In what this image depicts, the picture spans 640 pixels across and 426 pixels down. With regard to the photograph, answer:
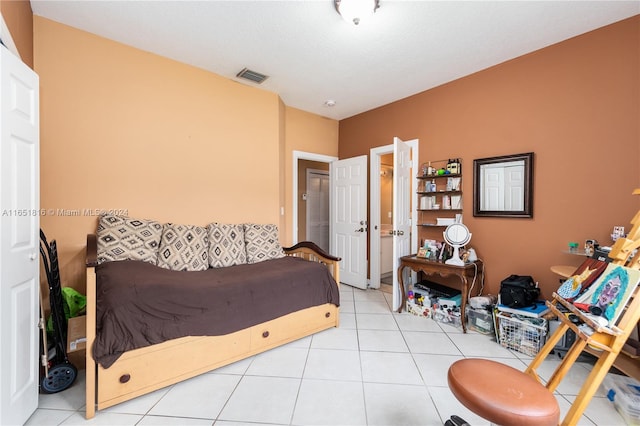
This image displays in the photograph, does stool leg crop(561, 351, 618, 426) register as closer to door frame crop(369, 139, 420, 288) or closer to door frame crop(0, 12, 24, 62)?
door frame crop(369, 139, 420, 288)

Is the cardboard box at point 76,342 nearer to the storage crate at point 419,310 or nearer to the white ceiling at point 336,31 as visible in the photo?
the white ceiling at point 336,31

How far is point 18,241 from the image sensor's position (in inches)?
56.3

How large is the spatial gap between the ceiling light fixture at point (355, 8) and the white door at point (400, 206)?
1.32 m

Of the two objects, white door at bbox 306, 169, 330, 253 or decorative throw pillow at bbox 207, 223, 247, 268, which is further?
white door at bbox 306, 169, 330, 253

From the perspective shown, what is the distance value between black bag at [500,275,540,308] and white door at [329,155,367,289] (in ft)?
6.18

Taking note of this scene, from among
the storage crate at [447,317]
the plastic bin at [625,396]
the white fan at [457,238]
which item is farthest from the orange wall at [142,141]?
the plastic bin at [625,396]

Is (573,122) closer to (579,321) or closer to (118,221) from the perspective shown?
(579,321)

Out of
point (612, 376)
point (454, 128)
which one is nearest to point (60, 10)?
point (454, 128)

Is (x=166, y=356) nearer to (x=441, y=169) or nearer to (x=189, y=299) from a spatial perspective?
(x=189, y=299)

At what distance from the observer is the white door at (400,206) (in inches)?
119

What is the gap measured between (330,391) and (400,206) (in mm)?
2080

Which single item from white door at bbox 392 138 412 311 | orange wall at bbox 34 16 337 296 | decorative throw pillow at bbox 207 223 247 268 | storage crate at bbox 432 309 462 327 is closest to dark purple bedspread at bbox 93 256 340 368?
decorative throw pillow at bbox 207 223 247 268

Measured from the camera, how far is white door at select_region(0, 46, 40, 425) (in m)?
1.31

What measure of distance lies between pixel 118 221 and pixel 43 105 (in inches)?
42.7
